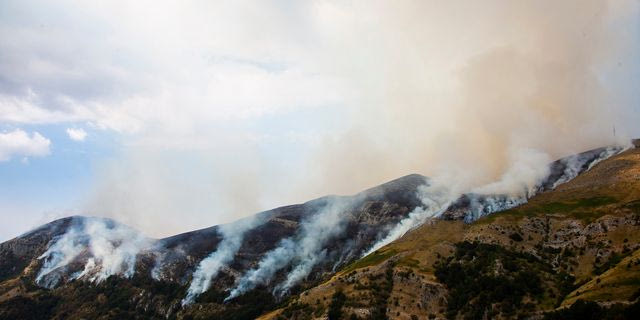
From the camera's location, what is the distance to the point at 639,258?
644ft

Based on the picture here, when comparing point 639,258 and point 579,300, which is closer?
point 579,300

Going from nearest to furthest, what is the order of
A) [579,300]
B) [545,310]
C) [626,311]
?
[626,311]
[579,300]
[545,310]

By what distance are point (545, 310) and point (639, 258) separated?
43.4 m

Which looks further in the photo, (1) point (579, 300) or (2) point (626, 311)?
(1) point (579, 300)

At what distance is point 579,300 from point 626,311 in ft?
61.9

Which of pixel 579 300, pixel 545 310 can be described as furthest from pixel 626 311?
pixel 545 310

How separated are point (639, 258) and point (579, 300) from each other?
128 ft

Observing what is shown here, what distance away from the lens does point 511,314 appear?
19675 cm

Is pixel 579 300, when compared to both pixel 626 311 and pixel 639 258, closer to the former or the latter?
pixel 626 311

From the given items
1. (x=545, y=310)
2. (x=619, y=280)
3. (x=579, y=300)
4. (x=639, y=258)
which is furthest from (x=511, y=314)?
(x=639, y=258)

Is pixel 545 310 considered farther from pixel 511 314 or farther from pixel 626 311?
pixel 626 311

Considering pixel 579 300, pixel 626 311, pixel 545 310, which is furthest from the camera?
pixel 545 310

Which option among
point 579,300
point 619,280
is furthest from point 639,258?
point 579,300

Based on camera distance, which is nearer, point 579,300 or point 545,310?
point 579,300
